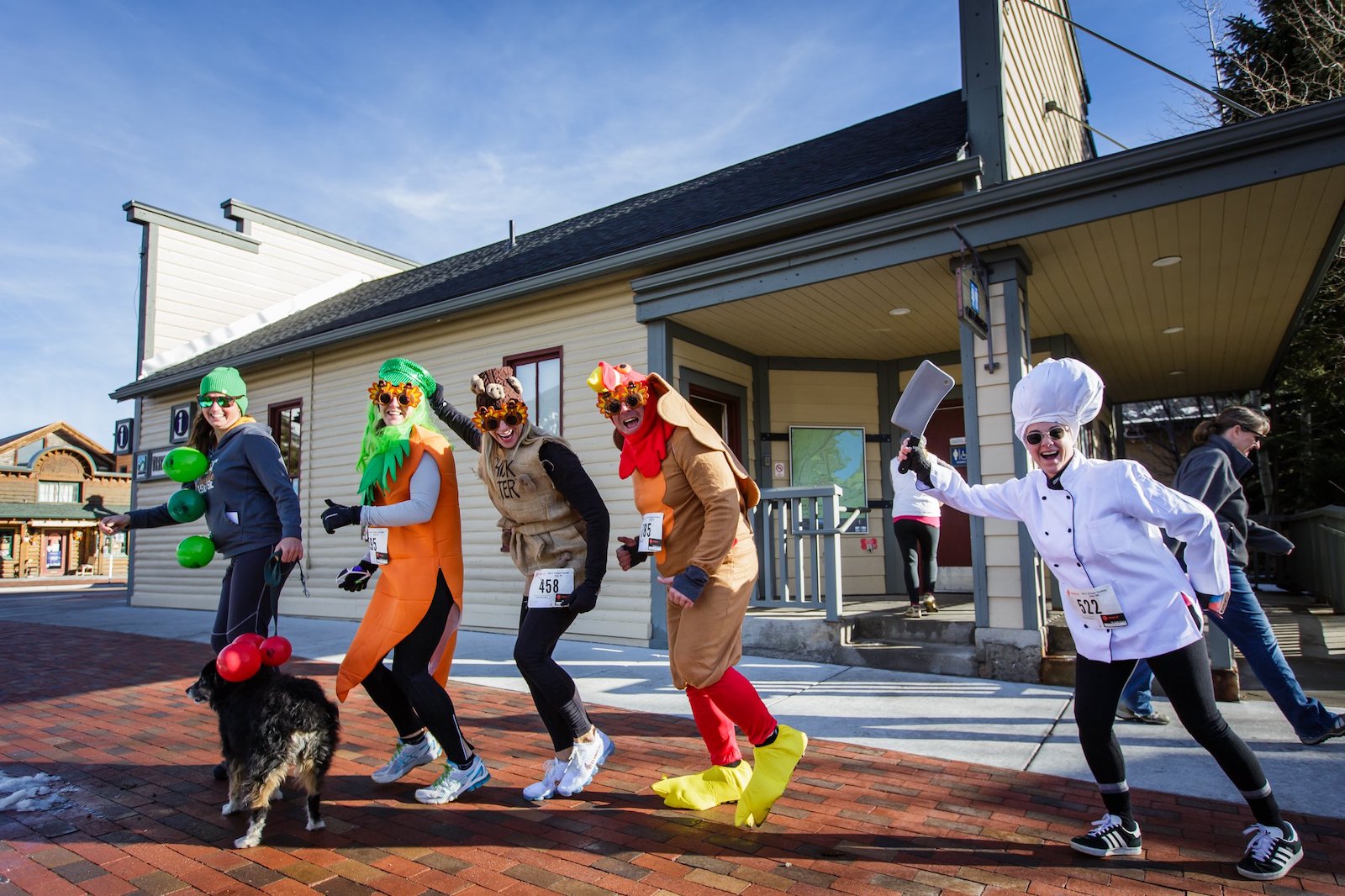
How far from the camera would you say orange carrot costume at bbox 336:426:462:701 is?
328 centimetres

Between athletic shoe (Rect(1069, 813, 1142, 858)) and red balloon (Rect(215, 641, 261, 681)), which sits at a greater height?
red balloon (Rect(215, 641, 261, 681))

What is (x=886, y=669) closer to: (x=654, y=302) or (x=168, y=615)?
(x=654, y=302)

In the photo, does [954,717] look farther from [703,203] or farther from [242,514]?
[703,203]

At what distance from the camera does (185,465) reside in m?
3.76

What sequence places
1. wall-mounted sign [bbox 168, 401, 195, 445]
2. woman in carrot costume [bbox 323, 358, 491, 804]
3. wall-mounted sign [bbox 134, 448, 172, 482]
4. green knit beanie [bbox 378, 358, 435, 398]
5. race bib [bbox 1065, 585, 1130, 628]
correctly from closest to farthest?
race bib [bbox 1065, 585, 1130, 628] → woman in carrot costume [bbox 323, 358, 491, 804] → green knit beanie [bbox 378, 358, 435, 398] → wall-mounted sign [bbox 168, 401, 195, 445] → wall-mounted sign [bbox 134, 448, 172, 482]

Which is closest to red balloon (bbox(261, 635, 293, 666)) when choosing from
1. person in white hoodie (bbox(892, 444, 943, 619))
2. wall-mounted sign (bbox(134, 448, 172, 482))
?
person in white hoodie (bbox(892, 444, 943, 619))

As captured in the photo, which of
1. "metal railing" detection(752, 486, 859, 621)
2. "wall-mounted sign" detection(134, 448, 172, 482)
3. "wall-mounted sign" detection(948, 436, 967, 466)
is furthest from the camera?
"wall-mounted sign" detection(134, 448, 172, 482)

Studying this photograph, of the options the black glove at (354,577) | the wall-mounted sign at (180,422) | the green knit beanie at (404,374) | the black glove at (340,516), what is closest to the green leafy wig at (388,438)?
the green knit beanie at (404,374)

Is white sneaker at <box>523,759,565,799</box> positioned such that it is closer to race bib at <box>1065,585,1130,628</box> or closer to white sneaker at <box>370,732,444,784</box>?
white sneaker at <box>370,732,444,784</box>

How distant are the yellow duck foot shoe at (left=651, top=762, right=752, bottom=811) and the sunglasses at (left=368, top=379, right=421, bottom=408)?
6.49ft

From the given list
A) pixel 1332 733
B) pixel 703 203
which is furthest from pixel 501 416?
pixel 703 203

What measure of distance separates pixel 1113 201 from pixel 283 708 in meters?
5.60

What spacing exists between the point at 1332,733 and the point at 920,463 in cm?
274

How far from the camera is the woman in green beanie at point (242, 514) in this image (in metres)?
3.56
